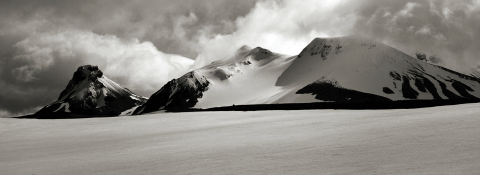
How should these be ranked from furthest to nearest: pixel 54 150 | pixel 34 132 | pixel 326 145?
pixel 34 132 → pixel 54 150 → pixel 326 145

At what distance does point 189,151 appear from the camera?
65.6 ft

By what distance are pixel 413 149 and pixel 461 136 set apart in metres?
3.29

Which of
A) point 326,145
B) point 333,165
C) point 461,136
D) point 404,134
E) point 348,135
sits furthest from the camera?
point 348,135

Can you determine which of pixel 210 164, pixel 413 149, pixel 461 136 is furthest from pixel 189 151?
pixel 461 136

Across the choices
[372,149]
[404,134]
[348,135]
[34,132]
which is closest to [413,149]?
[372,149]

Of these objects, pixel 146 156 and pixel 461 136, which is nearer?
pixel 461 136

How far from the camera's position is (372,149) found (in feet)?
52.0

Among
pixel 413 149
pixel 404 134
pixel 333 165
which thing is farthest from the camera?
pixel 404 134

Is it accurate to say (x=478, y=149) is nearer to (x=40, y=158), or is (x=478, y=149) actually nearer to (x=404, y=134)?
(x=404, y=134)

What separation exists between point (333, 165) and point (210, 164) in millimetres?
5007

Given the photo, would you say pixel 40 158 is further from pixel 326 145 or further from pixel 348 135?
pixel 348 135

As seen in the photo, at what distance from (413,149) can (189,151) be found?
35.3 feet

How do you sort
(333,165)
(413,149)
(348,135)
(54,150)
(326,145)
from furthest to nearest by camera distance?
1. (54,150)
2. (348,135)
3. (326,145)
4. (413,149)
5. (333,165)

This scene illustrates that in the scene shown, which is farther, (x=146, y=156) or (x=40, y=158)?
(x=40, y=158)
